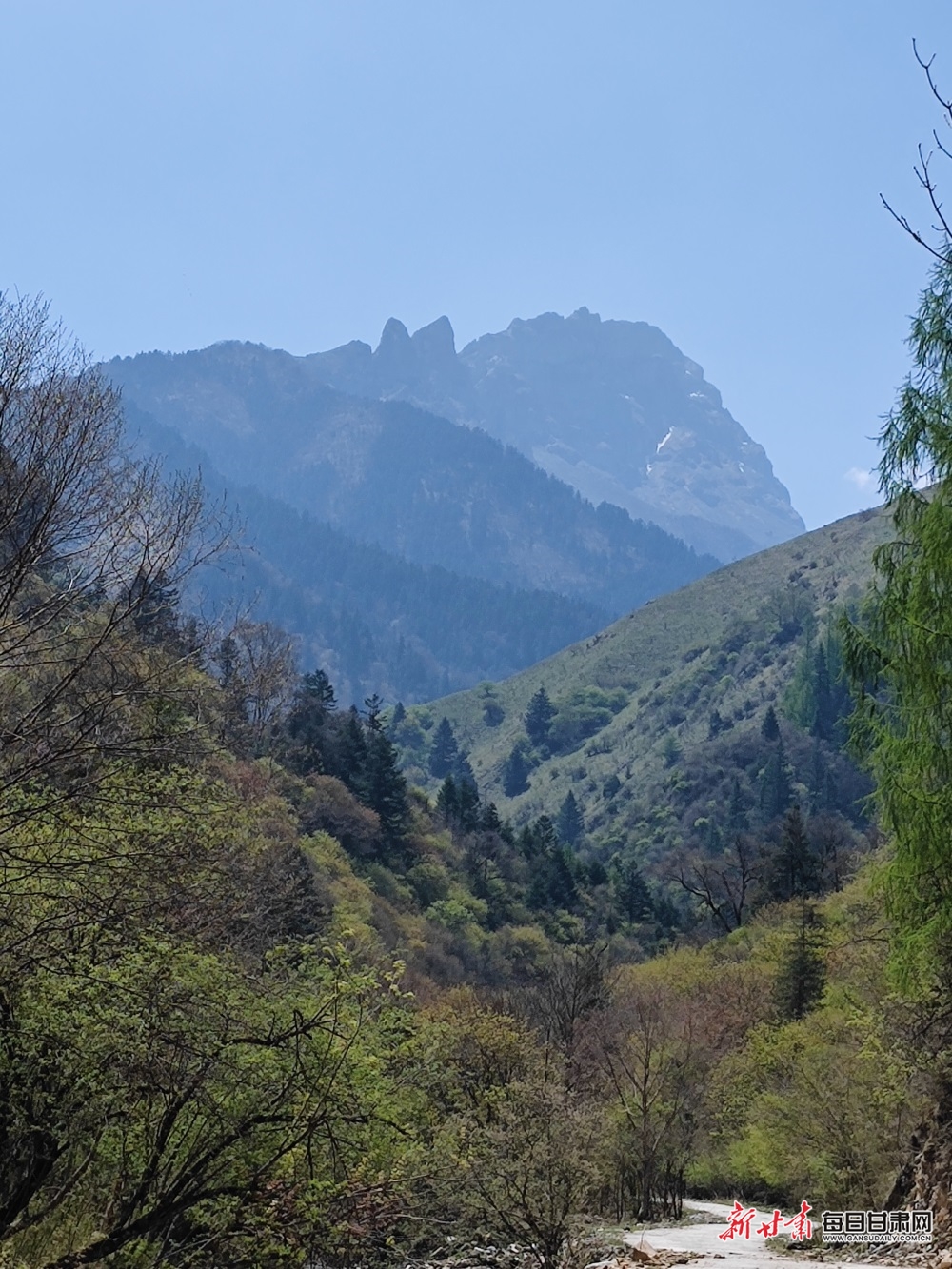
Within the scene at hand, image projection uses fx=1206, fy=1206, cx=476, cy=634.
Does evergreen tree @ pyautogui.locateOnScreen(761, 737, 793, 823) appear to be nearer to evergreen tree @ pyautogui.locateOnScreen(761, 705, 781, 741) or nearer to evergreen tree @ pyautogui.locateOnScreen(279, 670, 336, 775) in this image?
evergreen tree @ pyautogui.locateOnScreen(761, 705, 781, 741)

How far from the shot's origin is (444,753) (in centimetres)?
16200

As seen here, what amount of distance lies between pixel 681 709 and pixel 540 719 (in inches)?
1112

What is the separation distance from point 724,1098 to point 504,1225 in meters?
21.0

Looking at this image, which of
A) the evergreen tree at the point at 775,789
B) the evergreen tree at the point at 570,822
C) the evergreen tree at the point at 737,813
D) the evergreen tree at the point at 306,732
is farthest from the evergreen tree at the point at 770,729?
the evergreen tree at the point at 306,732

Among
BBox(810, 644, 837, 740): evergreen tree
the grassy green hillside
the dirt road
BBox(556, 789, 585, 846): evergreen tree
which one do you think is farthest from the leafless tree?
BBox(556, 789, 585, 846): evergreen tree

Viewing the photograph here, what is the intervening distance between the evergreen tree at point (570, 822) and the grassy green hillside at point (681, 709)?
1.46 metres

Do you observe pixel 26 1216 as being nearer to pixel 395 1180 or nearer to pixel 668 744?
pixel 395 1180

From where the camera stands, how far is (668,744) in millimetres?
127875

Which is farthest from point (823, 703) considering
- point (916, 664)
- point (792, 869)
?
point (916, 664)

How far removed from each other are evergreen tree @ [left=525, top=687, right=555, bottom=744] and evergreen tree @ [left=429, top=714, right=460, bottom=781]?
10476mm

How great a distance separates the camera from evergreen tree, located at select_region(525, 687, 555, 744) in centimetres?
15888

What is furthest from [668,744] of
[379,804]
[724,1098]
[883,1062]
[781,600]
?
[883,1062]

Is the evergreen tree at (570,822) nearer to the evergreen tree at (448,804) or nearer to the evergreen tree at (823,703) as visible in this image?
the evergreen tree at (823,703)

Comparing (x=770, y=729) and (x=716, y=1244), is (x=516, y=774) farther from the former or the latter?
(x=716, y=1244)
